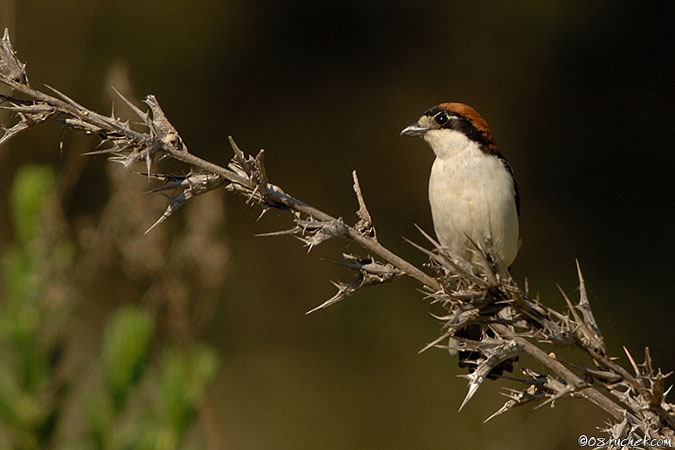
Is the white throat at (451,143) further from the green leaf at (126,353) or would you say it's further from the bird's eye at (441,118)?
the green leaf at (126,353)

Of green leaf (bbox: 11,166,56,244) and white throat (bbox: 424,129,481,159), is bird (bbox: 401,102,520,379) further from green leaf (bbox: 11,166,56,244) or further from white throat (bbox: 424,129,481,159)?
green leaf (bbox: 11,166,56,244)

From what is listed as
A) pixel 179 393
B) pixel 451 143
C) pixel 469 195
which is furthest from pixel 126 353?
pixel 451 143

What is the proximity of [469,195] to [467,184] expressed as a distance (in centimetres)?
7

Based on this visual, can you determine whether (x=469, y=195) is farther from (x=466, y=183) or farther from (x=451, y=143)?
(x=451, y=143)

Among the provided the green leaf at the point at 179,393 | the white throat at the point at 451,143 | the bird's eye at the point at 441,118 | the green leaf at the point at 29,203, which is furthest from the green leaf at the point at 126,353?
the bird's eye at the point at 441,118

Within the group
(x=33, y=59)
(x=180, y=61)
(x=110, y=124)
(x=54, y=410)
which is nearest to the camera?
(x=110, y=124)

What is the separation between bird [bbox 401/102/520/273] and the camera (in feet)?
13.3

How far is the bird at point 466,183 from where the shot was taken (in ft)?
13.3

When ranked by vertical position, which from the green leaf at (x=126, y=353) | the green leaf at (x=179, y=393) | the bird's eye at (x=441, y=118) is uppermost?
the bird's eye at (x=441, y=118)

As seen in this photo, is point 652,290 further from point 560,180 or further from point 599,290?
point 560,180

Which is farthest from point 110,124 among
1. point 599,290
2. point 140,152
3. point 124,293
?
point 599,290

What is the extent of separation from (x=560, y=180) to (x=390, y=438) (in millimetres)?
3579

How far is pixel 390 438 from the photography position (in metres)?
8.67

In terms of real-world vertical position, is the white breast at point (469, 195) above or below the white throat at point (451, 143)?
below
